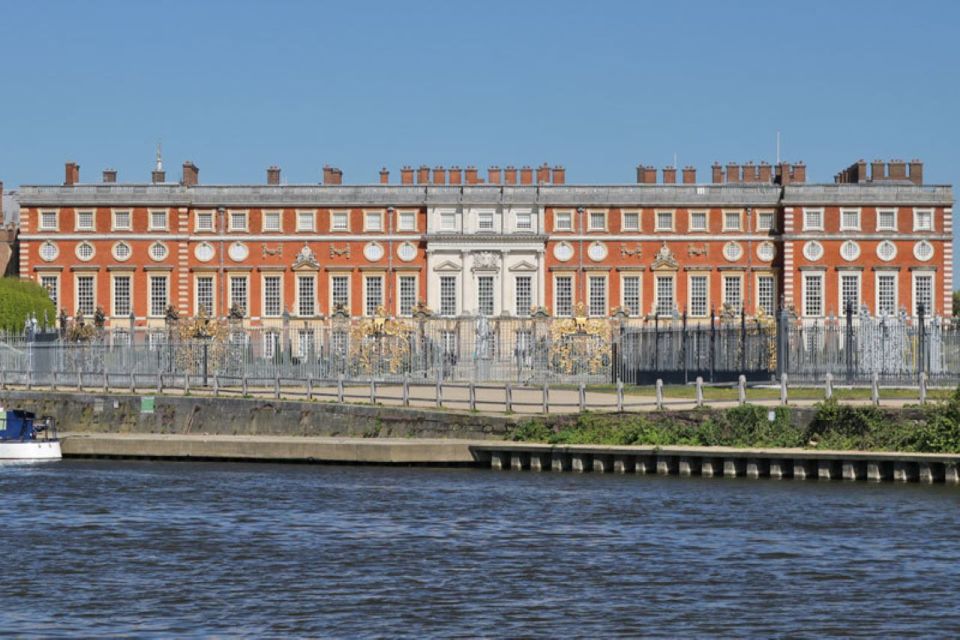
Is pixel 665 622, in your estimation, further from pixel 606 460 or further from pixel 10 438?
pixel 10 438

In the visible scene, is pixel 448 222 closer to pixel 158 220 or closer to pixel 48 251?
pixel 158 220

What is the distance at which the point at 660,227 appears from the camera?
87.8m

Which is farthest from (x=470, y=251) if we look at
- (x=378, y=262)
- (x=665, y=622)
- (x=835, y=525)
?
(x=665, y=622)

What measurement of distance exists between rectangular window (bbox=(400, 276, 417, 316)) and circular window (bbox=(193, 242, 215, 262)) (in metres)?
8.70

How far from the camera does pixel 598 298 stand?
87562 mm

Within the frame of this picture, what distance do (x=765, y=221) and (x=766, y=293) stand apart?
3271 millimetres

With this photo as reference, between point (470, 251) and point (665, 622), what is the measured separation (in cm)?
6568

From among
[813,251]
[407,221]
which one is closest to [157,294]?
[407,221]

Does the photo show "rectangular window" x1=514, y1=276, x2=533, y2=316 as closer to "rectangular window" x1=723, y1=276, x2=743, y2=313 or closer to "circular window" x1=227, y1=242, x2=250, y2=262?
"rectangular window" x1=723, y1=276, x2=743, y2=313

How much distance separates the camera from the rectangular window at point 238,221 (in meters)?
87.9

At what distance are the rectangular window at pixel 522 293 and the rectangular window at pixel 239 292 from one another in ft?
→ 40.1

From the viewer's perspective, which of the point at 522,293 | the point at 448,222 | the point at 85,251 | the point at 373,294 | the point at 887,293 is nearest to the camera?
the point at 887,293

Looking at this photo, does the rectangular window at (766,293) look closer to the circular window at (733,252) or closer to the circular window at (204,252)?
the circular window at (733,252)

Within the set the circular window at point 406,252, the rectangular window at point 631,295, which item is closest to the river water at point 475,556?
the rectangular window at point 631,295
